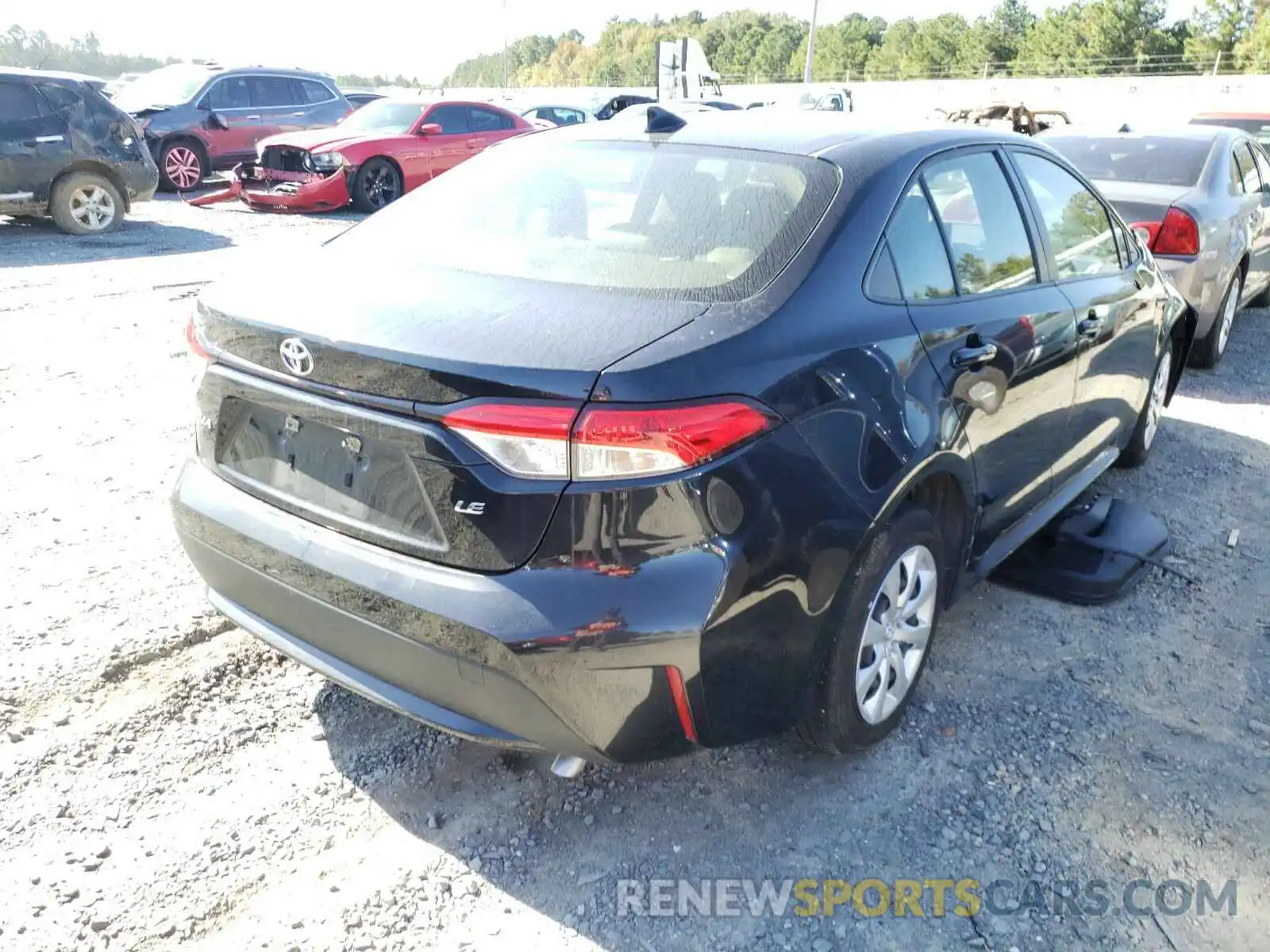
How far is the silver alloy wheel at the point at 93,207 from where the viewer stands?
1087 cm

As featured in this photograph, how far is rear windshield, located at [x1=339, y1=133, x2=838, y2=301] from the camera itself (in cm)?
253

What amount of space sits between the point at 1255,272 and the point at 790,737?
6742 millimetres

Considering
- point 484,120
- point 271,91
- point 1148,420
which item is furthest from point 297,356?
point 271,91

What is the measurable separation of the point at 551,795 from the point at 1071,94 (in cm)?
4045

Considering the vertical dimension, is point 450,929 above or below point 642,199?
below

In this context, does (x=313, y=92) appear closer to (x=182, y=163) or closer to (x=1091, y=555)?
(x=182, y=163)

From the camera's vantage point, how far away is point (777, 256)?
2.49m

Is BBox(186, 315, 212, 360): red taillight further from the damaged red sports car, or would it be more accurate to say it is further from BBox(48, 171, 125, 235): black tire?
the damaged red sports car

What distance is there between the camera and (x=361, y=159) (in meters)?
12.7

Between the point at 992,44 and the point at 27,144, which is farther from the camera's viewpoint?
the point at 992,44

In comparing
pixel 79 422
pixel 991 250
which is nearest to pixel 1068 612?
pixel 991 250

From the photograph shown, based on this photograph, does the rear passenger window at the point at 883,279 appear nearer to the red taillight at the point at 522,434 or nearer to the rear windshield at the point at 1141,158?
the red taillight at the point at 522,434

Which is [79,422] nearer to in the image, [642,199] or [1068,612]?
[642,199]

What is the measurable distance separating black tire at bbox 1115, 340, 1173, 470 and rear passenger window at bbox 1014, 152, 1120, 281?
3.11 feet
